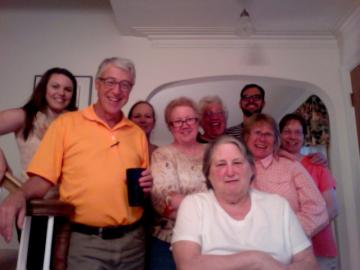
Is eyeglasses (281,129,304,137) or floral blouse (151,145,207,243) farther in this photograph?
eyeglasses (281,129,304,137)

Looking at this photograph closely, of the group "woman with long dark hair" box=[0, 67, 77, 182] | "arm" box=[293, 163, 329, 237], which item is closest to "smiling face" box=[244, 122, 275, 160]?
"arm" box=[293, 163, 329, 237]

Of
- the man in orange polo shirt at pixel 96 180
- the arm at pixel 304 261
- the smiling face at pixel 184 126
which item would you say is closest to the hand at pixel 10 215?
the man in orange polo shirt at pixel 96 180

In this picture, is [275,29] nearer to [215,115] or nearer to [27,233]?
[215,115]

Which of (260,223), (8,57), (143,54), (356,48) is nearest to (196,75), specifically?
(143,54)

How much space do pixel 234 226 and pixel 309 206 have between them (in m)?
0.48

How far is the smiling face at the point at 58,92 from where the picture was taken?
1691 mm

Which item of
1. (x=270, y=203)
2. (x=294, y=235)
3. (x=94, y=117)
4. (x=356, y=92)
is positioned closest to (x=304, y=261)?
(x=294, y=235)

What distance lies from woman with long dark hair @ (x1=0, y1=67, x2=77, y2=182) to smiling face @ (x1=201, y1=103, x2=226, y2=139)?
74 centimetres

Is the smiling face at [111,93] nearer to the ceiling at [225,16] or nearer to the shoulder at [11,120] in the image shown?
the shoulder at [11,120]

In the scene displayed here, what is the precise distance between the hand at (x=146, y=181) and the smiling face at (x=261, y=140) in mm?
559

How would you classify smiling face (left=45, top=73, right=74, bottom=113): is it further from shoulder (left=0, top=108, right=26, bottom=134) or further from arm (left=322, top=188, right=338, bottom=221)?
arm (left=322, top=188, right=338, bottom=221)

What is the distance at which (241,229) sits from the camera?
121 cm

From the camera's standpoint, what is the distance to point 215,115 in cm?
198

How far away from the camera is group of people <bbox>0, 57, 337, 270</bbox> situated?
1183 millimetres
